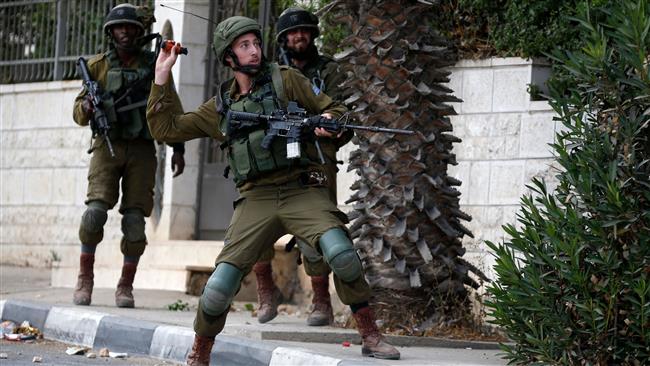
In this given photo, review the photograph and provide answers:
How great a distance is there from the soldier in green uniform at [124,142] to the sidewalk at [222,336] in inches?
19.7

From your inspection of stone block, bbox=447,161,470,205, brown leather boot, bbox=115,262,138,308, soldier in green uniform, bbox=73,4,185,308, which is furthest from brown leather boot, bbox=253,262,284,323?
stone block, bbox=447,161,470,205

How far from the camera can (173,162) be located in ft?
31.7

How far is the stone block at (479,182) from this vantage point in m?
9.52

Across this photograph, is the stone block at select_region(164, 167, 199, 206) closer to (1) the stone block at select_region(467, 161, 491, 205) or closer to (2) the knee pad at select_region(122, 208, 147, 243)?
(2) the knee pad at select_region(122, 208, 147, 243)

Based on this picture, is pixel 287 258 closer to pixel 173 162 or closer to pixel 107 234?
pixel 173 162

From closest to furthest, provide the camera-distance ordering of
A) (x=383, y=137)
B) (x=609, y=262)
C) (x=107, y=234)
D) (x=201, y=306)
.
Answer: (x=609, y=262)
(x=201, y=306)
(x=383, y=137)
(x=107, y=234)

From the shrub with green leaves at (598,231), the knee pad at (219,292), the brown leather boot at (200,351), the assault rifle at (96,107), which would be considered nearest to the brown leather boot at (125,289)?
the assault rifle at (96,107)

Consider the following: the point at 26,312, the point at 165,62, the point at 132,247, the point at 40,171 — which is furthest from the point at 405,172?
the point at 40,171

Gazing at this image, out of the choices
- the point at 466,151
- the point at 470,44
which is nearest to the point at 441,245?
the point at 466,151

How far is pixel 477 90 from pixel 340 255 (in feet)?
11.6

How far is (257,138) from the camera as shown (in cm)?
661

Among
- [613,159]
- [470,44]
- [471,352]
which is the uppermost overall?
[470,44]

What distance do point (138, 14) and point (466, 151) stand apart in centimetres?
252

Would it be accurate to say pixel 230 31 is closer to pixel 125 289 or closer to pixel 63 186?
pixel 125 289
